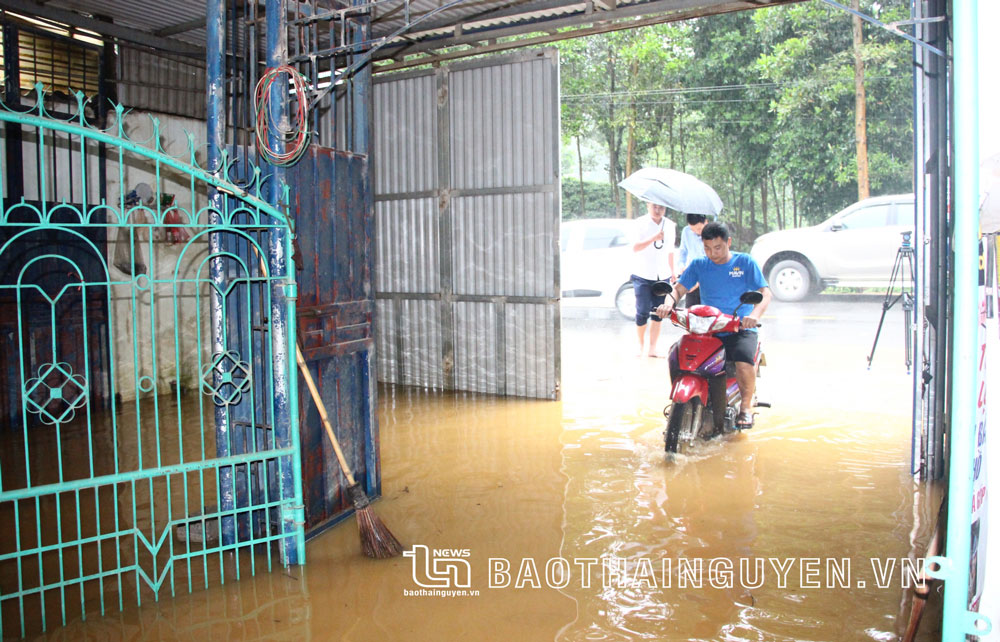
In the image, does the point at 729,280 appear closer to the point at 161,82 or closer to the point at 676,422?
the point at 676,422

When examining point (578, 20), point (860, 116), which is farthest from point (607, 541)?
point (860, 116)

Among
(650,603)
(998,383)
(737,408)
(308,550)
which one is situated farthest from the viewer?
(737,408)

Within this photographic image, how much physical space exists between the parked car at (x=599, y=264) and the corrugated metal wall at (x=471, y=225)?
584cm

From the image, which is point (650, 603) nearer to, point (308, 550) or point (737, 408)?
point (308, 550)

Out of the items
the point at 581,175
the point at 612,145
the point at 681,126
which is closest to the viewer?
the point at 681,126

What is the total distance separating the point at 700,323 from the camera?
5867 millimetres

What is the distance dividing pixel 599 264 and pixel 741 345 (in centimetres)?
873

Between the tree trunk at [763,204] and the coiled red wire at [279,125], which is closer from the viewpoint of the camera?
the coiled red wire at [279,125]

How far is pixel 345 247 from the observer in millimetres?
4848

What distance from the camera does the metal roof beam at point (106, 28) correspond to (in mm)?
6984

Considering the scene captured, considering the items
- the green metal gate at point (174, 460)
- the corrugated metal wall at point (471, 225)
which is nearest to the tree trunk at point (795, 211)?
the corrugated metal wall at point (471, 225)

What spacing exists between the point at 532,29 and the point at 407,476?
4.41 m

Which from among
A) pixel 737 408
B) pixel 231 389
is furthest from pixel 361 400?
pixel 737 408

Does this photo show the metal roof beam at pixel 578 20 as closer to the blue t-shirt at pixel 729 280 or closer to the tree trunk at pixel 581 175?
the blue t-shirt at pixel 729 280
